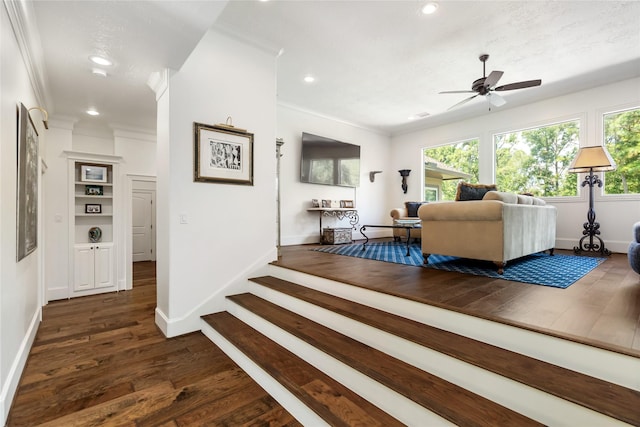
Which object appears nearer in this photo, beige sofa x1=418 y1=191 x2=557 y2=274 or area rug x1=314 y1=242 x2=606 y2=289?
area rug x1=314 y1=242 x2=606 y2=289

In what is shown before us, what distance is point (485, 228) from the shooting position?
294 centimetres

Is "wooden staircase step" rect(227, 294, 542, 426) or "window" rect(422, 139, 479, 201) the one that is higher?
"window" rect(422, 139, 479, 201)

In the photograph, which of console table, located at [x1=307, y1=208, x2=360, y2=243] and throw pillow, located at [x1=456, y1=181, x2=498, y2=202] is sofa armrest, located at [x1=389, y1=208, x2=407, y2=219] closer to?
console table, located at [x1=307, y1=208, x2=360, y2=243]

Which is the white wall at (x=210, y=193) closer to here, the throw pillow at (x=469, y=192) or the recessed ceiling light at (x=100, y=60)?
the recessed ceiling light at (x=100, y=60)

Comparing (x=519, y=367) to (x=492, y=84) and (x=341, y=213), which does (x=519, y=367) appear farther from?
(x=341, y=213)

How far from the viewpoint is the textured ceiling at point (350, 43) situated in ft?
7.06

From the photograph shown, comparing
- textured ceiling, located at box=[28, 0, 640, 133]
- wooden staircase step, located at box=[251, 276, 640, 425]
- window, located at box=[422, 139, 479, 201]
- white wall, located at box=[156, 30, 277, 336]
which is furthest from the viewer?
window, located at box=[422, 139, 479, 201]

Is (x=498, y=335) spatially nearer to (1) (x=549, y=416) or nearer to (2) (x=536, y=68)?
(1) (x=549, y=416)

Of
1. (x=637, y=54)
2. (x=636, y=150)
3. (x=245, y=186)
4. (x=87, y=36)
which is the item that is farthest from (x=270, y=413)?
(x=636, y=150)

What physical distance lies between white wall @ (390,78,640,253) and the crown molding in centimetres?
700

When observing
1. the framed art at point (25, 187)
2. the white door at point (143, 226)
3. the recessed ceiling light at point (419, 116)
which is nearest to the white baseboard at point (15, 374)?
the framed art at point (25, 187)

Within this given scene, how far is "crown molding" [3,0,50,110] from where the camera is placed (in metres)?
1.89

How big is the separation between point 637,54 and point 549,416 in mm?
5317

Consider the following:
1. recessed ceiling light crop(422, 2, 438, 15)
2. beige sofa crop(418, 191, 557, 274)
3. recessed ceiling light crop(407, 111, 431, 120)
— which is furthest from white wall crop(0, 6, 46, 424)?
recessed ceiling light crop(407, 111, 431, 120)
